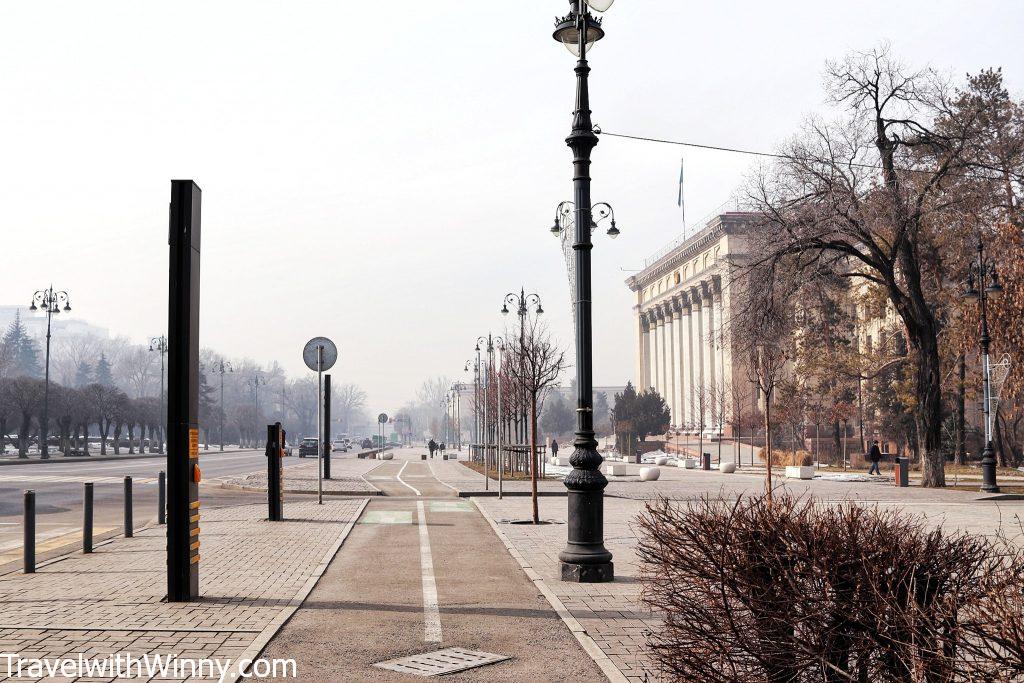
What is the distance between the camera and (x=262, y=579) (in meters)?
11.0

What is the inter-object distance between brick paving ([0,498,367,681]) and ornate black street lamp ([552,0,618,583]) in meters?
3.08

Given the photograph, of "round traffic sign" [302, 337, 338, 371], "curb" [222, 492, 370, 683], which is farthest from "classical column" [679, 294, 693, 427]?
"curb" [222, 492, 370, 683]

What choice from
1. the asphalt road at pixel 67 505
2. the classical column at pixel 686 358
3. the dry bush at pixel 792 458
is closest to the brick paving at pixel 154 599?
the asphalt road at pixel 67 505

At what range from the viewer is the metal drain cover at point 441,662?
273 inches

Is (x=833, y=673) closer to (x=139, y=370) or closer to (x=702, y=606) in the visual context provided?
(x=702, y=606)

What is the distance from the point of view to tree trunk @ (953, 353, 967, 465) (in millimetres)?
50344

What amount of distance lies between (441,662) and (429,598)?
2.85m

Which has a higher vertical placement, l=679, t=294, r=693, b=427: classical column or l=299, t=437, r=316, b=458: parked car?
l=679, t=294, r=693, b=427: classical column

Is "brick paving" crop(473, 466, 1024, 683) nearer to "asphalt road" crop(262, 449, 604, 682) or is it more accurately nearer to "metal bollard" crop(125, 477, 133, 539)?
"asphalt road" crop(262, 449, 604, 682)

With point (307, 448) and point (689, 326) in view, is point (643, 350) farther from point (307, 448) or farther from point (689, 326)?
point (307, 448)

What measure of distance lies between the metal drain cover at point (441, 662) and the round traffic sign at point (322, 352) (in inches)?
587

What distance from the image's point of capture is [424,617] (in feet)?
29.3

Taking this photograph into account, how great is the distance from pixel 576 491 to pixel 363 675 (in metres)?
4.94

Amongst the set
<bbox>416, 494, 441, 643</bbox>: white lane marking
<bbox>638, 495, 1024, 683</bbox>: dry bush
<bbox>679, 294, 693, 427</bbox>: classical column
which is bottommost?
<bbox>416, 494, 441, 643</bbox>: white lane marking
